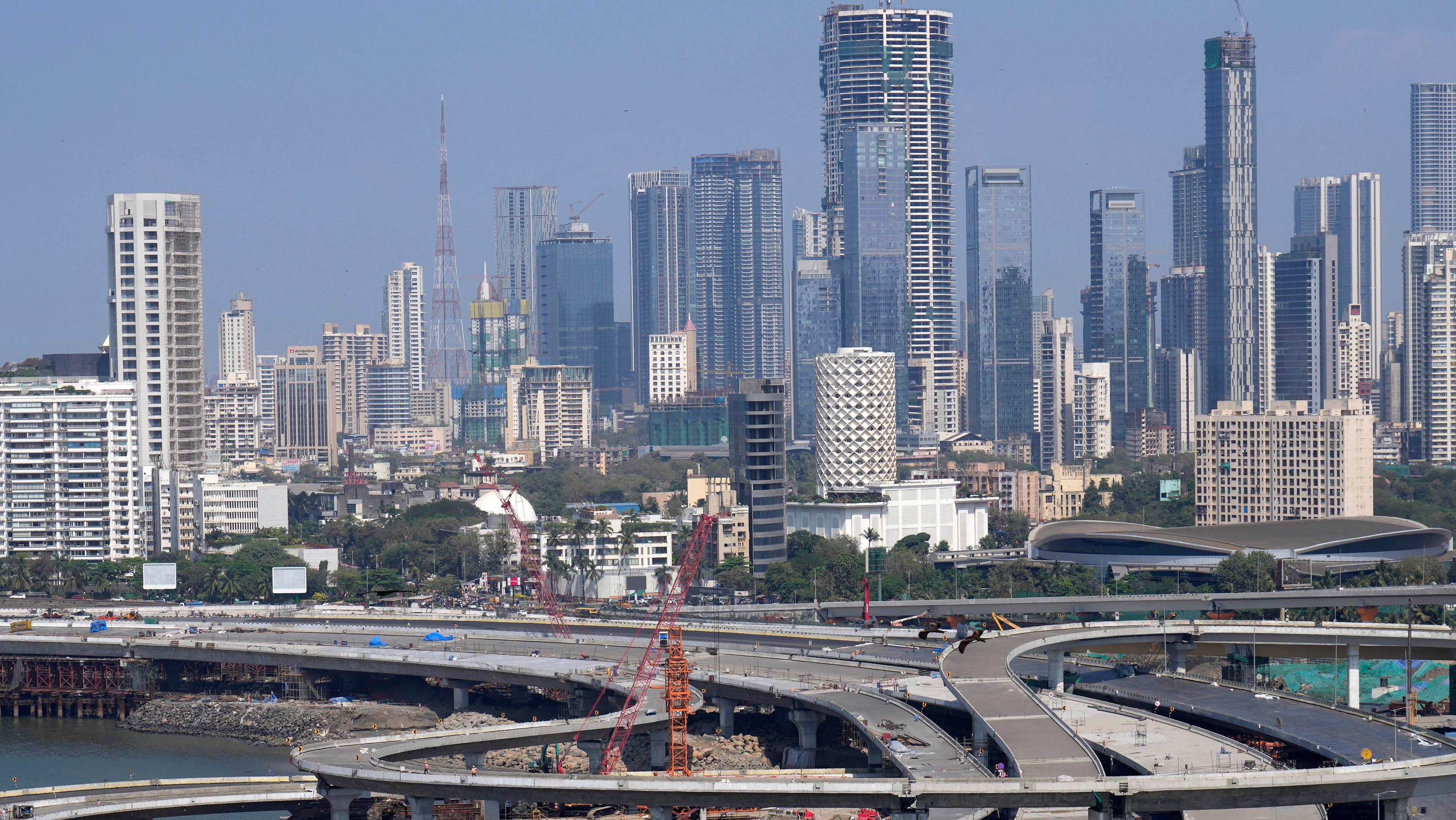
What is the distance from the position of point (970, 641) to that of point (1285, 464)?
8380 cm

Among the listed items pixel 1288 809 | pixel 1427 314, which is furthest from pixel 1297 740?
pixel 1427 314

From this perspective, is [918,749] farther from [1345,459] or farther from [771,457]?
[1345,459]

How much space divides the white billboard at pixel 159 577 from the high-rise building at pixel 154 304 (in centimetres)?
1832

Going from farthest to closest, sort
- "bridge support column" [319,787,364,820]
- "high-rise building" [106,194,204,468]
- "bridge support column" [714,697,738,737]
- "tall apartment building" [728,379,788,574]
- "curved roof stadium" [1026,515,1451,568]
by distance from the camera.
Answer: "high-rise building" [106,194,204,468] < "tall apartment building" [728,379,788,574] < "curved roof stadium" [1026,515,1451,568] < "bridge support column" [714,697,738,737] < "bridge support column" [319,787,364,820]

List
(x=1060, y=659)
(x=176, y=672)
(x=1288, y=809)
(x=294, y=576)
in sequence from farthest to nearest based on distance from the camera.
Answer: (x=294, y=576) → (x=176, y=672) → (x=1060, y=659) → (x=1288, y=809)

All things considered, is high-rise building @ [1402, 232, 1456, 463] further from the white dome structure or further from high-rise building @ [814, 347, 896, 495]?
the white dome structure

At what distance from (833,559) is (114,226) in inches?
2137

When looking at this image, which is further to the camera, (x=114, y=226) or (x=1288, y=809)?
(x=114, y=226)

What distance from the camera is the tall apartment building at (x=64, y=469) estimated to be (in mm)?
121812

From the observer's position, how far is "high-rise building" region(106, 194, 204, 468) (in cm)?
Result: 13012

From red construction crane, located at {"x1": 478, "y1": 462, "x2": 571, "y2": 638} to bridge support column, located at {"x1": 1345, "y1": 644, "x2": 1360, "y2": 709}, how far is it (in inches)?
1342

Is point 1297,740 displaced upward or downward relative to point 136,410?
downward

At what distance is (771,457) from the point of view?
120m

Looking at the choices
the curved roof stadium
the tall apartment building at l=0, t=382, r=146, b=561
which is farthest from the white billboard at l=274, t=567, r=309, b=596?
the curved roof stadium
